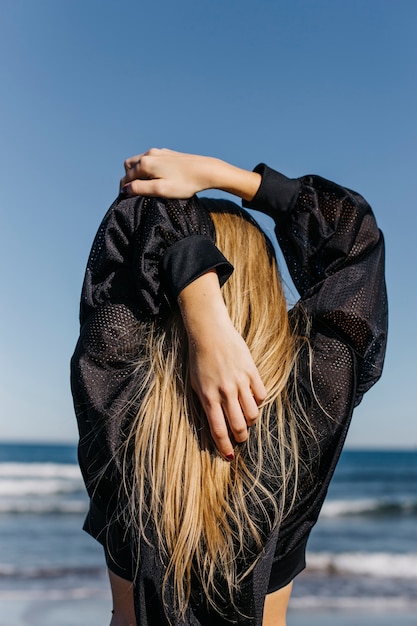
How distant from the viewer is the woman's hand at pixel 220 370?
1187 mm

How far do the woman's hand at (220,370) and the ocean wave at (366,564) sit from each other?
645 cm

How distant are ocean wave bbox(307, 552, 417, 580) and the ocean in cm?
1

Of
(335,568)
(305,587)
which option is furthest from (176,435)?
(335,568)

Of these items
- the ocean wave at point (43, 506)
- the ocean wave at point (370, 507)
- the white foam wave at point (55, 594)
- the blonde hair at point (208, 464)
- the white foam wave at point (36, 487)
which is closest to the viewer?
the blonde hair at point (208, 464)

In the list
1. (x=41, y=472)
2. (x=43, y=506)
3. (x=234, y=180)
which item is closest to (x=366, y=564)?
(x=43, y=506)

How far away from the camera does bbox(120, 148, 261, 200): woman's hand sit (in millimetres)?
1345

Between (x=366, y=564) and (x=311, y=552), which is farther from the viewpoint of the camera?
(x=311, y=552)

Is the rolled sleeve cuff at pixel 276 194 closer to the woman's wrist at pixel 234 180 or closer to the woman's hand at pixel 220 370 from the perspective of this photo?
the woman's wrist at pixel 234 180

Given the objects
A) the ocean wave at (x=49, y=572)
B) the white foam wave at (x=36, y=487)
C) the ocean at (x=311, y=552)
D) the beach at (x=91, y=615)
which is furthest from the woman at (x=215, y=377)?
the white foam wave at (x=36, y=487)

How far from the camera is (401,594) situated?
610 cm

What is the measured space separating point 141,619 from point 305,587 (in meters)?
5.47

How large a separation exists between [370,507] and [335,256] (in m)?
13.4

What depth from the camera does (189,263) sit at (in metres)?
1.24

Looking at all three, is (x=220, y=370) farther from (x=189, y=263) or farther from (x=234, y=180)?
(x=234, y=180)
